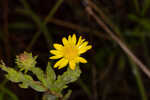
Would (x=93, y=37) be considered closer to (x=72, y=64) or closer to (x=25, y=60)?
(x=72, y=64)

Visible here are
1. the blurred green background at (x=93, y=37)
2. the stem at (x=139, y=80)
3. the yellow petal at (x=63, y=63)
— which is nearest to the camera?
the yellow petal at (x=63, y=63)

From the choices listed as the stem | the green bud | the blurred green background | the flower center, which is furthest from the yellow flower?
the stem

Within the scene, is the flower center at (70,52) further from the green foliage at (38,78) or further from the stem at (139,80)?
the stem at (139,80)

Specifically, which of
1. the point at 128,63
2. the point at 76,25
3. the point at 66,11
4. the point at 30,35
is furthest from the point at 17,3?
the point at 128,63

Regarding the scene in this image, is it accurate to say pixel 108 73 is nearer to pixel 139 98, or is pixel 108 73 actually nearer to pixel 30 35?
pixel 139 98

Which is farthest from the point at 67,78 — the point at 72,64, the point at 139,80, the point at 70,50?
the point at 139,80

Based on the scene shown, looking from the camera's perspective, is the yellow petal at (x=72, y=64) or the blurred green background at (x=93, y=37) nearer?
the yellow petal at (x=72, y=64)

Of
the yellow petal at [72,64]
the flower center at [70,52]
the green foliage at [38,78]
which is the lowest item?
the green foliage at [38,78]

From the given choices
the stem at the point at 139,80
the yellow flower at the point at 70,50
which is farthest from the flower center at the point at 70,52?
the stem at the point at 139,80
